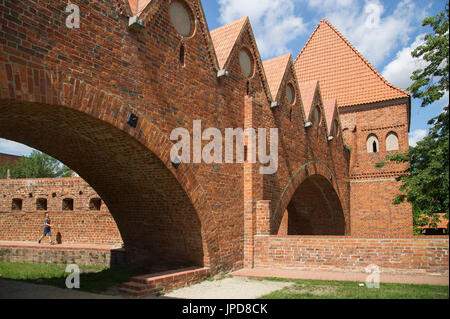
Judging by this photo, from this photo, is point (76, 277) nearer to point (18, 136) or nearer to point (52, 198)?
point (18, 136)

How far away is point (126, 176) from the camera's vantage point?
8258mm

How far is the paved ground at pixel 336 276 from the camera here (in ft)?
23.8

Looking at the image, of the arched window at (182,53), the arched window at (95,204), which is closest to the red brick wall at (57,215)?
the arched window at (95,204)

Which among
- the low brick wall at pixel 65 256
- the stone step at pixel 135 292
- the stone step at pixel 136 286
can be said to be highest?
the stone step at pixel 136 286

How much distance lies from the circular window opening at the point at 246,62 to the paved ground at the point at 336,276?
5.25 meters

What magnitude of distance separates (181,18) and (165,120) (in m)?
2.39

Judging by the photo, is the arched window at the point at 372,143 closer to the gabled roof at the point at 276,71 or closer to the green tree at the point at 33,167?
the gabled roof at the point at 276,71

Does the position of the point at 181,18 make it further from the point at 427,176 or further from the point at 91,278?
the point at 427,176

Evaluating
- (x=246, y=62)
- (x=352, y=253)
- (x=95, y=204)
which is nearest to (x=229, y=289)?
(x=352, y=253)

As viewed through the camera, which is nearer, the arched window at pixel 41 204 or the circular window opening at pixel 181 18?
the circular window opening at pixel 181 18

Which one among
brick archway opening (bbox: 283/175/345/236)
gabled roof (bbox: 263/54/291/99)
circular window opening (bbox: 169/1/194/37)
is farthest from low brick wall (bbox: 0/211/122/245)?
circular window opening (bbox: 169/1/194/37)

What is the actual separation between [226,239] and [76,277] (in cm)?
381
